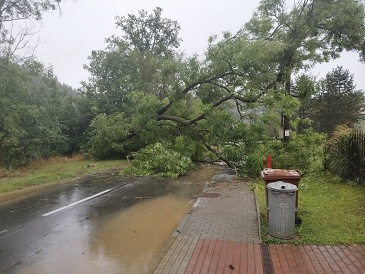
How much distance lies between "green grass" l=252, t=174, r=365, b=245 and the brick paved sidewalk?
10.9 inches

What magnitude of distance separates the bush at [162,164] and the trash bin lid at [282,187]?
270 inches

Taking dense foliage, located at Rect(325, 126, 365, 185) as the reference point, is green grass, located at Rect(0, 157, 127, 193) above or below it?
below

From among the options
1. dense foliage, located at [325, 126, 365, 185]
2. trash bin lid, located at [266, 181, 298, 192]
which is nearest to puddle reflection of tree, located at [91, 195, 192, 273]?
trash bin lid, located at [266, 181, 298, 192]

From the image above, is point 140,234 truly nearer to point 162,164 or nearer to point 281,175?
point 281,175

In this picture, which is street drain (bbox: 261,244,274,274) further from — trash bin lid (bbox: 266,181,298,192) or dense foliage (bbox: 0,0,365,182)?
dense foliage (bbox: 0,0,365,182)

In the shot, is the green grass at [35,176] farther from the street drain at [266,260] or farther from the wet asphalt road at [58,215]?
the street drain at [266,260]

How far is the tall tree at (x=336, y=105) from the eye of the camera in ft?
92.8

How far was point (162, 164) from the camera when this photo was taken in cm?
1275

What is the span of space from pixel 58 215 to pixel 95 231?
1.61m

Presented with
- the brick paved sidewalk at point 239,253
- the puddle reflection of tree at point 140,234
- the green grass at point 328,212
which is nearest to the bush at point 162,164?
the green grass at point 328,212

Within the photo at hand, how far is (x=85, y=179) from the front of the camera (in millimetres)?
11844

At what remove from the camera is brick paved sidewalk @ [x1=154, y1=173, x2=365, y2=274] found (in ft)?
14.1

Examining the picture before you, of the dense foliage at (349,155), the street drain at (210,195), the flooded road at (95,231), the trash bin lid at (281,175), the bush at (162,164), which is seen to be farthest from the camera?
the bush at (162,164)

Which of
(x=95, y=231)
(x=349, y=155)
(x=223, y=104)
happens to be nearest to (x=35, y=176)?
(x=95, y=231)
